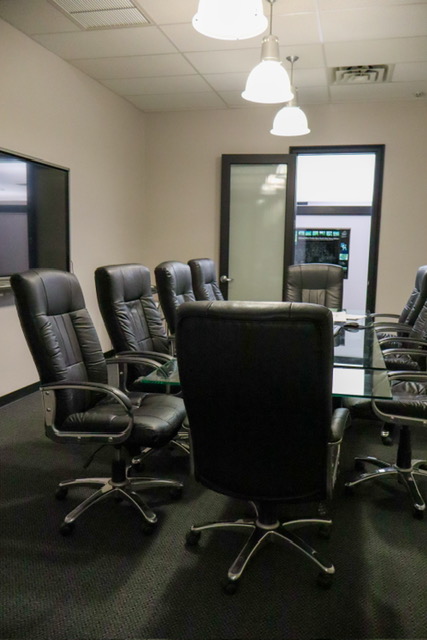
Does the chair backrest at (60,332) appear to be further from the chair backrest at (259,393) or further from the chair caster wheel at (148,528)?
the chair backrest at (259,393)

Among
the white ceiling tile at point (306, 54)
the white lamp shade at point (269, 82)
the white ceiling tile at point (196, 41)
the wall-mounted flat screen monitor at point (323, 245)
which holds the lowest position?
the wall-mounted flat screen monitor at point (323, 245)

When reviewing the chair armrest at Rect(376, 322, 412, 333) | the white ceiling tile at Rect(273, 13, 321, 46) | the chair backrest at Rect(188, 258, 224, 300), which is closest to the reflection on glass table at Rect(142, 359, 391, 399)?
the chair armrest at Rect(376, 322, 412, 333)

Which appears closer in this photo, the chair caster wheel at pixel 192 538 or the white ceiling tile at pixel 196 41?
the chair caster wheel at pixel 192 538

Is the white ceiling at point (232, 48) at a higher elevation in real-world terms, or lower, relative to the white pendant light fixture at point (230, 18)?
higher

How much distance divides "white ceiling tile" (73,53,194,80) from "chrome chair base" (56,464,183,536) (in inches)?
131

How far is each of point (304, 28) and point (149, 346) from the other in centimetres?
247

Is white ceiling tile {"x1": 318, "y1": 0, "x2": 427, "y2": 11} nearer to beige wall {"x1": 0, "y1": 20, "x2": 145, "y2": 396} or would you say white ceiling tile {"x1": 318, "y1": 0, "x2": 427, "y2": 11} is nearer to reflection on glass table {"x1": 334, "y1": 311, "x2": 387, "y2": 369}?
reflection on glass table {"x1": 334, "y1": 311, "x2": 387, "y2": 369}

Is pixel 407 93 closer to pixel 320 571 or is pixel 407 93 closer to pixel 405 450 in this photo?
pixel 405 450

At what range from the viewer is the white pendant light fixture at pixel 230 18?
1.89 metres

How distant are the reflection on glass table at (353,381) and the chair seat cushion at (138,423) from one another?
0.19m

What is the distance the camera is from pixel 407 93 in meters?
4.78

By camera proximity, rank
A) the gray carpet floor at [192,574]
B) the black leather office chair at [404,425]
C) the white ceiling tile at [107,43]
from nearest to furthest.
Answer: the gray carpet floor at [192,574], the black leather office chair at [404,425], the white ceiling tile at [107,43]

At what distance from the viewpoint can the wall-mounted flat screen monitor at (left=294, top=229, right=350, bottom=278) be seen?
6.86 m

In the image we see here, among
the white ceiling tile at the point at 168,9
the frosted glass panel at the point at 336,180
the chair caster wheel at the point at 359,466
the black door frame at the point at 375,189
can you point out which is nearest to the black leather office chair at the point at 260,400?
the chair caster wheel at the point at 359,466
